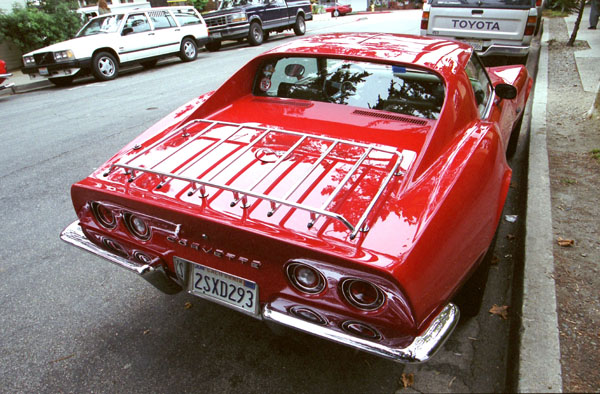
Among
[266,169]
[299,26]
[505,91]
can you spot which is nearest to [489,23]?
[505,91]

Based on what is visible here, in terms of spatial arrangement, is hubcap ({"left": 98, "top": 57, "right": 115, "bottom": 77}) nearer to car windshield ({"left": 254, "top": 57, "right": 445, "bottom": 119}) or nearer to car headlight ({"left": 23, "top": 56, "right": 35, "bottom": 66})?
car headlight ({"left": 23, "top": 56, "right": 35, "bottom": 66})

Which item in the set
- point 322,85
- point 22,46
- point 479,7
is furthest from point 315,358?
point 22,46

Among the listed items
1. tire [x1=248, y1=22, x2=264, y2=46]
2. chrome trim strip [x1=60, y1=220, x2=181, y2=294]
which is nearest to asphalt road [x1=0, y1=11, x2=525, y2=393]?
chrome trim strip [x1=60, y1=220, x2=181, y2=294]

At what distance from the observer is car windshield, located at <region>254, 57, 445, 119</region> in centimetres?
264

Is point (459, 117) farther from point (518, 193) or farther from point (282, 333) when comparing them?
point (518, 193)

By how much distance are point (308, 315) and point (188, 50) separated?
12.9 meters

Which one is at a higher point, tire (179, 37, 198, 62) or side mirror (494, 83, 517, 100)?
side mirror (494, 83, 517, 100)

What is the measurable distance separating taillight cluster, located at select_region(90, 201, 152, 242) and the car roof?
158 cm

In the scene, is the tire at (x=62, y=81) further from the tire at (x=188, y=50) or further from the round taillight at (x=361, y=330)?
the round taillight at (x=361, y=330)

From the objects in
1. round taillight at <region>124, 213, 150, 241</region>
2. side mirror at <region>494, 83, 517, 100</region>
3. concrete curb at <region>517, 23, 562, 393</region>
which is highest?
side mirror at <region>494, 83, 517, 100</region>

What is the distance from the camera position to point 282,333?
2.44m

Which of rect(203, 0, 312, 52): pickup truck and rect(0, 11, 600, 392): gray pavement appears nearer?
rect(0, 11, 600, 392): gray pavement

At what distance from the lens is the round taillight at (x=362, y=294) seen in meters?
1.67

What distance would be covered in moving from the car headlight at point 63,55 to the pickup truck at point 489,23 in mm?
8169
